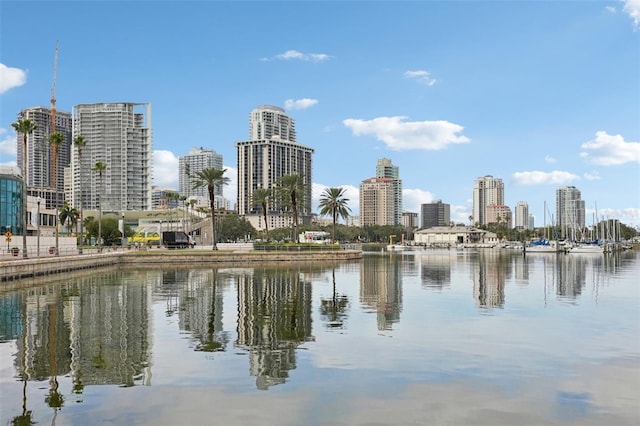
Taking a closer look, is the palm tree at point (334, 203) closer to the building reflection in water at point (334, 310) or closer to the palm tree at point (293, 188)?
the palm tree at point (293, 188)

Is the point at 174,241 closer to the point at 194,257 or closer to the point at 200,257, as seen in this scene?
the point at 194,257

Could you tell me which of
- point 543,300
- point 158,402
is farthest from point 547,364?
point 543,300

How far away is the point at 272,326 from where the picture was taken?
79.0 ft

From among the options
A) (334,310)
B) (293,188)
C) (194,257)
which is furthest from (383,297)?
(293,188)

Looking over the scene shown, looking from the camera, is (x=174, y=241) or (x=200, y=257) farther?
(x=174, y=241)

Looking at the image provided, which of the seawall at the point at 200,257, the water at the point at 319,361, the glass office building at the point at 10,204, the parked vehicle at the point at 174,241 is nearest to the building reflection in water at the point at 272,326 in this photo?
the water at the point at 319,361

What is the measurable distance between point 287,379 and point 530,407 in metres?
6.29

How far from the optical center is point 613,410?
42.5 feet

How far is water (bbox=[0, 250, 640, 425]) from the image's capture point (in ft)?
41.6

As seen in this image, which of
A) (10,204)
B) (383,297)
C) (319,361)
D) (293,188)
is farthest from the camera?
(293,188)

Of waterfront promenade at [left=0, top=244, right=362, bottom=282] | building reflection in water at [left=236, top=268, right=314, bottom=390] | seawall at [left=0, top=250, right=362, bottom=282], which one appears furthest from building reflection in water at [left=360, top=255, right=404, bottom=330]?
waterfront promenade at [left=0, top=244, right=362, bottom=282]

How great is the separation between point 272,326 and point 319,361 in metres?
6.97

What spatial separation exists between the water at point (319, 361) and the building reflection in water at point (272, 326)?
0.28 feet

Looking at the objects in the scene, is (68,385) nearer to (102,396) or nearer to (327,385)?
(102,396)
